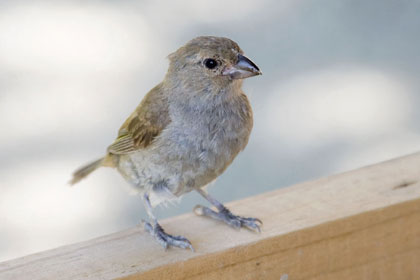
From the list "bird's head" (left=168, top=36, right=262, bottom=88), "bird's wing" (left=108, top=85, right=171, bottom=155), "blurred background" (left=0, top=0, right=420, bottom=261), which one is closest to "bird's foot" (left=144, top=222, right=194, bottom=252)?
"bird's wing" (left=108, top=85, right=171, bottom=155)

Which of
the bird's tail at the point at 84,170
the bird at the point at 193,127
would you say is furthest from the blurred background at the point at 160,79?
the bird at the point at 193,127

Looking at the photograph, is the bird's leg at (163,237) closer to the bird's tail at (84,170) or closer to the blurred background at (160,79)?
the bird's tail at (84,170)

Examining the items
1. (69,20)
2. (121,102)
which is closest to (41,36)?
(69,20)

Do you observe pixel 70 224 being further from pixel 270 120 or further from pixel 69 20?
pixel 69 20

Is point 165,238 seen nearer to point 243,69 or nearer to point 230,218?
point 230,218

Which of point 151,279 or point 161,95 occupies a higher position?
point 161,95

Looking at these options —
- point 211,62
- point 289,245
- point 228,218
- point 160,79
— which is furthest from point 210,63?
point 160,79
